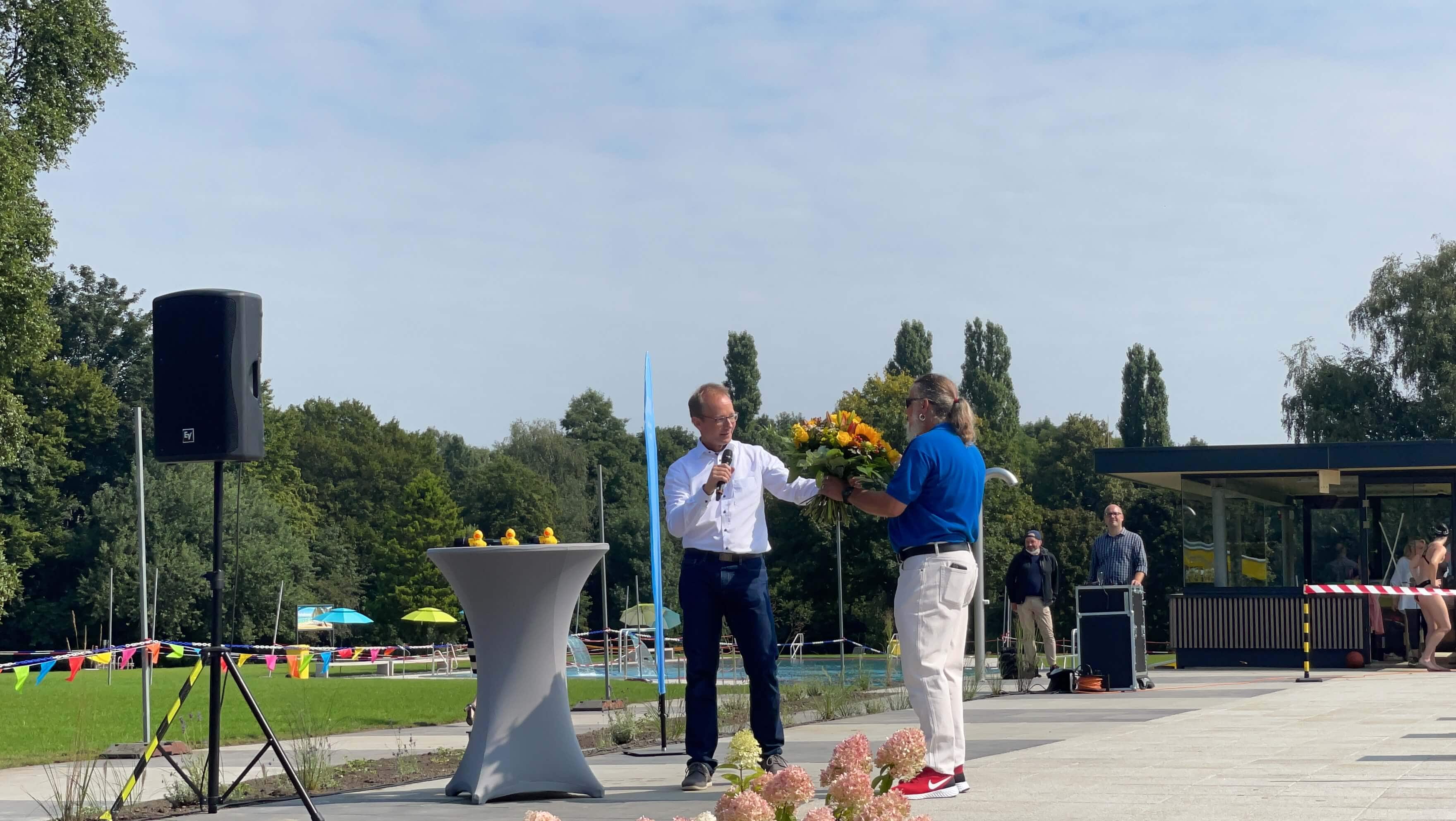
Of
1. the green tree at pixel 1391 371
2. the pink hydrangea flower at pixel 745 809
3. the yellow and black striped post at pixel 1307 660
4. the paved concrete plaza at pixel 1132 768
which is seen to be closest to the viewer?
the pink hydrangea flower at pixel 745 809

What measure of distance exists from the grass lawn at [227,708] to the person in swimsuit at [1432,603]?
8645 mm

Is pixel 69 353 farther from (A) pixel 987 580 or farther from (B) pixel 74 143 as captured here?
(B) pixel 74 143

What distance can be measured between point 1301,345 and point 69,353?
48.4 metres

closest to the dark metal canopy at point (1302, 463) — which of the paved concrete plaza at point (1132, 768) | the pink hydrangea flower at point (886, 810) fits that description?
the paved concrete plaza at point (1132, 768)

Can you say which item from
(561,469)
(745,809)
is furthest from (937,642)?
(561,469)

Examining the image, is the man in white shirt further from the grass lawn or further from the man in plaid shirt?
the man in plaid shirt

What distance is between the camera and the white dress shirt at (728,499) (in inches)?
285

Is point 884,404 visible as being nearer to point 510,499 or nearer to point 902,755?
point 510,499

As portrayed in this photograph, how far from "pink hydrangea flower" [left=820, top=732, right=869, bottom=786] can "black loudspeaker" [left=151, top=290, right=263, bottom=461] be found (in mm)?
4254

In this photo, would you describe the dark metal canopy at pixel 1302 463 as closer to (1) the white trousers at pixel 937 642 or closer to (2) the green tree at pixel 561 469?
(1) the white trousers at pixel 937 642

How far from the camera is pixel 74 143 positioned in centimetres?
2586

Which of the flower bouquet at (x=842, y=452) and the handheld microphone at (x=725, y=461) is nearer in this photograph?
the flower bouquet at (x=842, y=452)

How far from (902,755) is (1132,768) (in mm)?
4573

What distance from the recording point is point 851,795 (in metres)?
2.95
